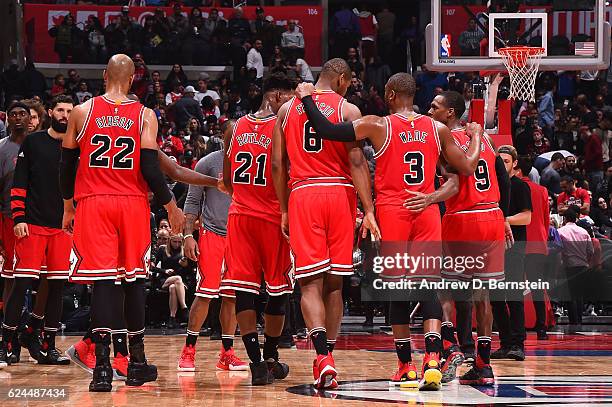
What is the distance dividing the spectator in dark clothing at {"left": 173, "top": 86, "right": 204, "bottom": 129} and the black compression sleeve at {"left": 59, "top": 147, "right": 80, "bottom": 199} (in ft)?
40.6

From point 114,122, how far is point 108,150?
208mm

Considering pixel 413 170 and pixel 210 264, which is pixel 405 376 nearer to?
pixel 413 170

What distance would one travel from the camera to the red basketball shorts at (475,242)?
8.56 meters

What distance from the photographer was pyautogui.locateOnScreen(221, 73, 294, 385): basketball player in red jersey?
318 inches

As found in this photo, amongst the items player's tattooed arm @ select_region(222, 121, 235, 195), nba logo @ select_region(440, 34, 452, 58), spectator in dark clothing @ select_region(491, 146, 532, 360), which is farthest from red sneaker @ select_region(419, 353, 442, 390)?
nba logo @ select_region(440, 34, 452, 58)

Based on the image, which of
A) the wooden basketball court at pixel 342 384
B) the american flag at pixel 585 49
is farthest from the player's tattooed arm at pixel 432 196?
the american flag at pixel 585 49

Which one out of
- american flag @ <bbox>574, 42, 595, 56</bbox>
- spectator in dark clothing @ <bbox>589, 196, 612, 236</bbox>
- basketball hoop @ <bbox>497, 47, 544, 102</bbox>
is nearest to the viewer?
basketball hoop @ <bbox>497, 47, 544, 102</bbox>

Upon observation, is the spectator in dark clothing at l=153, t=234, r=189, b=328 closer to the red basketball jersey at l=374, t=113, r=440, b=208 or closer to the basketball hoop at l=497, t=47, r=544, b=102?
the basketball hoop at l=497, t=47, r=544, b=102

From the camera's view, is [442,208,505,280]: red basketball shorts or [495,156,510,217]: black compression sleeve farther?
[495,156,510,217]: black compression sleeve

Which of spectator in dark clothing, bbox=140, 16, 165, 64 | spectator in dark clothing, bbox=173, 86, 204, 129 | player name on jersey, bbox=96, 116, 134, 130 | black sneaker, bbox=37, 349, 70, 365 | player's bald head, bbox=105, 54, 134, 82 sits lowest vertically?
black sneaker, bbox=37, 349, 70, 365

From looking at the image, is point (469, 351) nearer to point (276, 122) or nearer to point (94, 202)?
point (276, 122)

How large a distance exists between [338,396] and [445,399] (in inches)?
28.6

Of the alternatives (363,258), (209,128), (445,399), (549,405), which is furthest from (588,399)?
(209,128)

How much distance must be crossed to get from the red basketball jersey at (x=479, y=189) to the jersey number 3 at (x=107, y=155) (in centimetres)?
272
